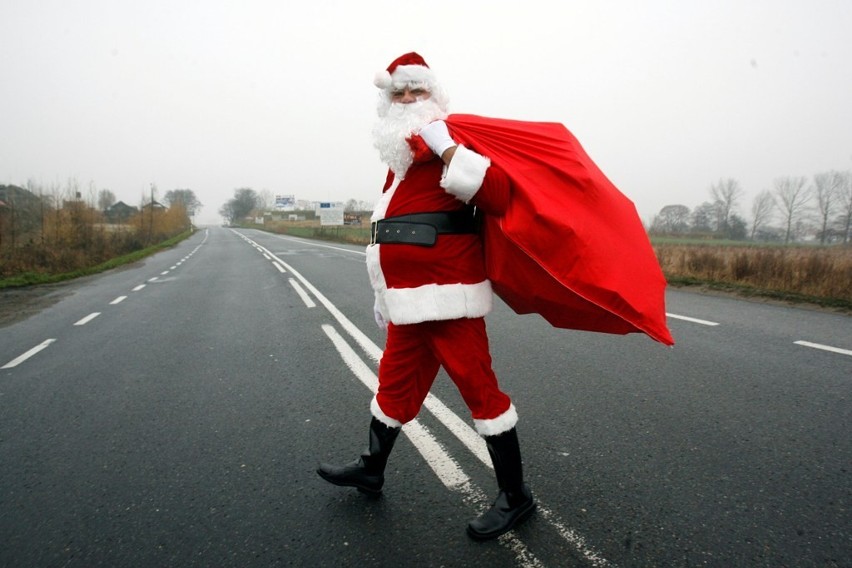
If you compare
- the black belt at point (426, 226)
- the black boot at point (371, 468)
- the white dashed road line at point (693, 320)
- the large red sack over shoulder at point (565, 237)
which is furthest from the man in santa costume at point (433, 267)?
the white dashed road line at point (693, 320)

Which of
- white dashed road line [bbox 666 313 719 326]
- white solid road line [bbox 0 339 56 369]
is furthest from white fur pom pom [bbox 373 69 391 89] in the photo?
white dashed road line [bbox 666 313 719 326]

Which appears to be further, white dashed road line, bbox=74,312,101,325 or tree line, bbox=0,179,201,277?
tree line, bbox=0,179,201,277

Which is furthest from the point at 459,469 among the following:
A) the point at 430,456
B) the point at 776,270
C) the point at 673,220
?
the point at 673,220

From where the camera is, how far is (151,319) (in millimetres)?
7273

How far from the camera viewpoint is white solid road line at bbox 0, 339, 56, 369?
4.97m

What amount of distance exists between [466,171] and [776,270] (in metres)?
10.5

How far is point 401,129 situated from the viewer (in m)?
1.91

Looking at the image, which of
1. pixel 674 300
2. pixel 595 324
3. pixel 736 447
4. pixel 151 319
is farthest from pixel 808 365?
pixel 151 319

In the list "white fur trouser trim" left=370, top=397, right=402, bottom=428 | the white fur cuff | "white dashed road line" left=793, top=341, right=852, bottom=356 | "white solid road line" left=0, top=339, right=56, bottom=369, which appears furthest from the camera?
"white solid road line" left=0, top=339, right=56, bottom=369

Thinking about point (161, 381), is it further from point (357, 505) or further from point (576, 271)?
point (576, 271)

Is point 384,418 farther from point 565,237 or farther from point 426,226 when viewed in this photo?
point 565,237

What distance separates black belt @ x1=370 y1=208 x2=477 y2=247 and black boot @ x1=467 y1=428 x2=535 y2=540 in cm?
90

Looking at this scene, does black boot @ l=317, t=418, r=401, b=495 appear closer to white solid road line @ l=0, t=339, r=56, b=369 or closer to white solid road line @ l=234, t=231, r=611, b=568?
white solid road line @ l=234, t=231, r=611, b=568

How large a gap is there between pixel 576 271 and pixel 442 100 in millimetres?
968
